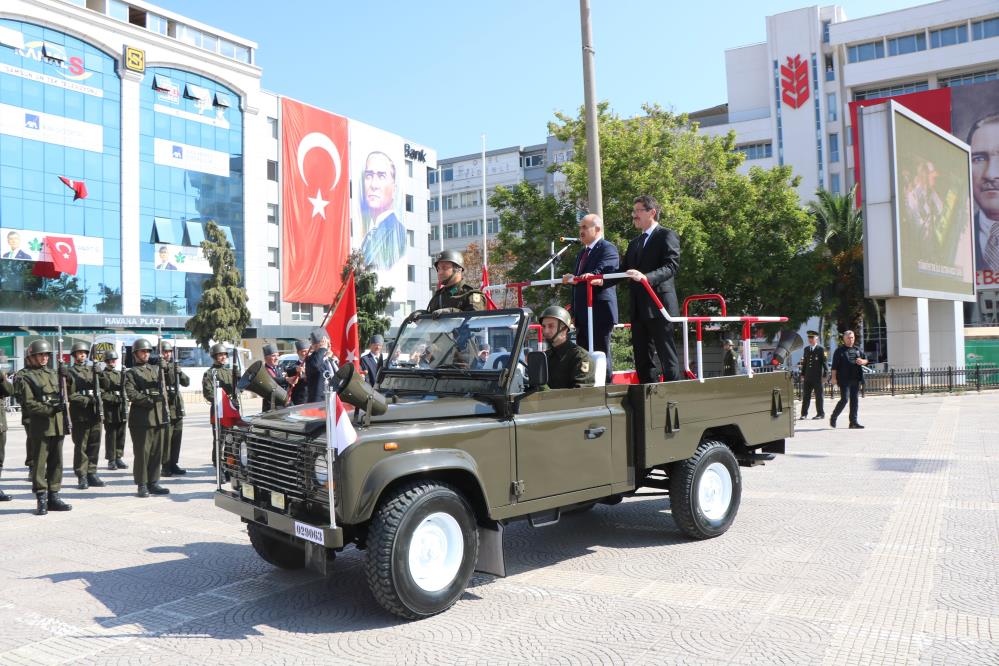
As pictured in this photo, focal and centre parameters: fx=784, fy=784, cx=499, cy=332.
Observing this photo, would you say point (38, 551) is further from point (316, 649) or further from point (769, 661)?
point (769, 661)

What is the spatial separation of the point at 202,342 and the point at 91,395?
3323 centimetres

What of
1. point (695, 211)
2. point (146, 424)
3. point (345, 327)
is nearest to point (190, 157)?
point (695, 211)

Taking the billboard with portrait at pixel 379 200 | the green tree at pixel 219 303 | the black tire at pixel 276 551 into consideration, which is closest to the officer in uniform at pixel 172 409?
the black tire at pixel 276 551

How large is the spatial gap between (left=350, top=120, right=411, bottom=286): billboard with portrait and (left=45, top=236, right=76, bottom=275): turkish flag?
22250mm

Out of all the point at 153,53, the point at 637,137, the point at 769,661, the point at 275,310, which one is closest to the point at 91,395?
the point at 769,661

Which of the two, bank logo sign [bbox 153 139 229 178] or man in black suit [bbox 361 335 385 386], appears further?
bank logo sign [bbox 153 139 229 178]

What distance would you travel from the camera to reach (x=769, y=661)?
13.2 ft

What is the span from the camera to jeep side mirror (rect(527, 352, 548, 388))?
5.12 meters

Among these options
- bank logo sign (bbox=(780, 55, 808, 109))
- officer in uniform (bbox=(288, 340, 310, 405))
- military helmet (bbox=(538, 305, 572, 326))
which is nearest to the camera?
military helmet (bbox=(538, 305, 572, 326))

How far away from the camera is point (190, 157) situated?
164 feet

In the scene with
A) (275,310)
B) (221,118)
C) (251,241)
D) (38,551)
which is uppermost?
(221,118)

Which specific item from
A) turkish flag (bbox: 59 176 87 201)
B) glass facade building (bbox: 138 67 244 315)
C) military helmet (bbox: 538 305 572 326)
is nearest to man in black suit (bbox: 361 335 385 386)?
military helmet (bbox: 538 305 572 326)

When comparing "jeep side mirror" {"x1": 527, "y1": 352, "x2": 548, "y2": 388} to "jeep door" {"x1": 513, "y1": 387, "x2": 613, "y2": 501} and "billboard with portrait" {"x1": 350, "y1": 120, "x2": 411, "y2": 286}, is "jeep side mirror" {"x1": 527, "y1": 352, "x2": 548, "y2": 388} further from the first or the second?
"billboard with portrait" {"x1": 350, "y1": 120, "x2": 411, "y2": 286}

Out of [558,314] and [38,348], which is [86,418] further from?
[558,314]
